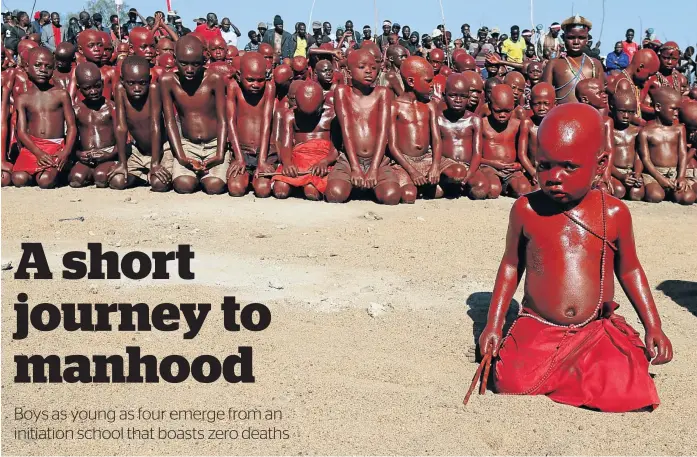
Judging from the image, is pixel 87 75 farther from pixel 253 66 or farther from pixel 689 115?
pixel 689 115

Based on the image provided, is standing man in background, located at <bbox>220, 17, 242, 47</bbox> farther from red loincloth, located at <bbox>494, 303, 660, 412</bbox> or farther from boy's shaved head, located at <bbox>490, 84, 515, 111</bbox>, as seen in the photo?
red loincloth, located at <bbox>494, 303, 660, 412</bbox>

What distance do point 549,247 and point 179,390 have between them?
1.61m

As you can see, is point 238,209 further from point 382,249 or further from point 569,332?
point 569,332

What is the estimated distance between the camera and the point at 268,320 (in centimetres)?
412

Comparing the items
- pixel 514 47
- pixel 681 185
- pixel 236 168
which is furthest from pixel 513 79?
pixel 514 47

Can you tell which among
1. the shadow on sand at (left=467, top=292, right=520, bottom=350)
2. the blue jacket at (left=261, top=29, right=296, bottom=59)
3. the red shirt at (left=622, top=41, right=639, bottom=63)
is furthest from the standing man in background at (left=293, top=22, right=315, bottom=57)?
the shadow on sand at (left=467, top=292, right=520, bottom=350)

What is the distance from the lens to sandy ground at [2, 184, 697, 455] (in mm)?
3000

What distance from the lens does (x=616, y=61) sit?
1394 cm

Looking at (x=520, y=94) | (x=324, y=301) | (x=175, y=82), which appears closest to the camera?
(x=324, y=301)

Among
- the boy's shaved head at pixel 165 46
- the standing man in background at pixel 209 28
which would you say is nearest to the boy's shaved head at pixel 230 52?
the boy's shaved head at pixel 165 46

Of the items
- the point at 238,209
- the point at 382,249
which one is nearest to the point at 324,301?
the point at 382,249

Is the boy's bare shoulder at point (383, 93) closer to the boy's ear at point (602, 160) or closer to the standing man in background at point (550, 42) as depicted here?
the boy's ear at point (602, 160)

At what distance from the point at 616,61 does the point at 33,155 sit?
9810 mm

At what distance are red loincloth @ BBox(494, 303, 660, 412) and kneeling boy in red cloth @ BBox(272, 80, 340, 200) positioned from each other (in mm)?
4147
